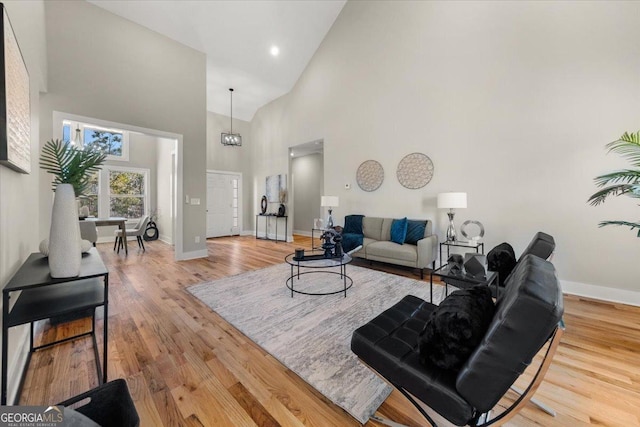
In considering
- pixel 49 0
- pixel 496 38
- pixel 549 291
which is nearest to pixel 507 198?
pixel 496 38

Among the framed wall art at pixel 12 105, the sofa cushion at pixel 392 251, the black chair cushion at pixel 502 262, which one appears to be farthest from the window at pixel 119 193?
the black chair cushion at pixel 502 262

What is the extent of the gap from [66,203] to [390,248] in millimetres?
3643

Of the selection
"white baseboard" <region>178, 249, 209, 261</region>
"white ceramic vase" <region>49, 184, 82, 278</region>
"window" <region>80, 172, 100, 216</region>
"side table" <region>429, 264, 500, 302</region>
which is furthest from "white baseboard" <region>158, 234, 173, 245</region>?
"side table" <region>429, 264, 500, 302</region>

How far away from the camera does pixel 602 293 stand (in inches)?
117

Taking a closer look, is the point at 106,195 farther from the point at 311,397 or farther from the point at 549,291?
the point at 549,291

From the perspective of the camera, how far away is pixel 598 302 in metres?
2.89

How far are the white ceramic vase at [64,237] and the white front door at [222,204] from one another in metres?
6.08

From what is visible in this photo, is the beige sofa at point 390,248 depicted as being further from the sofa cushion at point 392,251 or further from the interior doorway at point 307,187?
the interior doorway at point 307,187

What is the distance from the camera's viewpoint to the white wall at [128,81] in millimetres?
3516

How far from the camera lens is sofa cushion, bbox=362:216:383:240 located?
15.1 feet

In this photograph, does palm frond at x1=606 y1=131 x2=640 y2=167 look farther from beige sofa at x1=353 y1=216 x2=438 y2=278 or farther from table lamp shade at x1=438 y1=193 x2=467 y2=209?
beige sofa at x1=353 y1=216 x2=438 y2=278

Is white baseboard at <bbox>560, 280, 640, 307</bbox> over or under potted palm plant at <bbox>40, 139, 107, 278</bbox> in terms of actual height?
under

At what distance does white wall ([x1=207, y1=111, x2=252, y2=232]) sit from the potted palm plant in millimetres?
6000

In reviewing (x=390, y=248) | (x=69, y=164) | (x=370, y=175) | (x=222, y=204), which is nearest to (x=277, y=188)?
(x=222, y=204)
